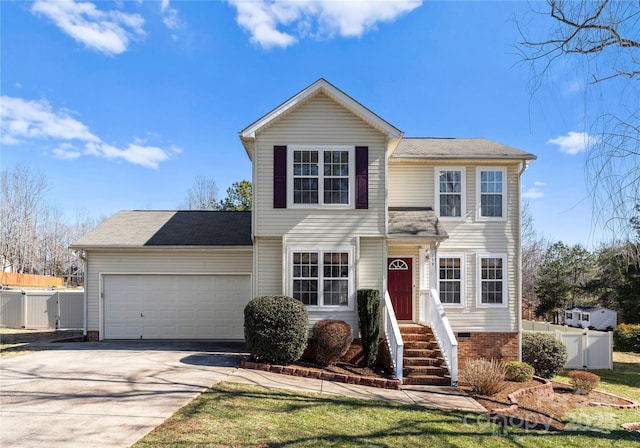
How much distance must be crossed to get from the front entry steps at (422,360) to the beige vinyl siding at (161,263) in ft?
19.2

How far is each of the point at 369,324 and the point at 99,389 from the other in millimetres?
6261

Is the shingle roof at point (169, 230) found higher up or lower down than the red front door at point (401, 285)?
higher up

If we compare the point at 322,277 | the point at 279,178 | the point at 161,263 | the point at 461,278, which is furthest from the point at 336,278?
the point at 161,263

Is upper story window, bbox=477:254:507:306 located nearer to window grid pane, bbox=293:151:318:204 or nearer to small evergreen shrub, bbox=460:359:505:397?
small evergreen shrub, bbox=460:359:505:397

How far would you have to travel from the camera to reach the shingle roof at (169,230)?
13586 millimetres

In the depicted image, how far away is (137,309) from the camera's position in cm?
1362

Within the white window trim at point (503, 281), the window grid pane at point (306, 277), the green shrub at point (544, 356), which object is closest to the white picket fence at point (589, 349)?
the green shrub at point (544, 356)

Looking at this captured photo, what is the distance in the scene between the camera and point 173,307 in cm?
1366

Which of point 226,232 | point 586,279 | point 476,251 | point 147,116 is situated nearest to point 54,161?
point 147,116

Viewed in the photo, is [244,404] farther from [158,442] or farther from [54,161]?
[54,161]

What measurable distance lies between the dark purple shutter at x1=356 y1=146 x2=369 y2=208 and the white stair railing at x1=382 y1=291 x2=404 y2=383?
8.89 feet

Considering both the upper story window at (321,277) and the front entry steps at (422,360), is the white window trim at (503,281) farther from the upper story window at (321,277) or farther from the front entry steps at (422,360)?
the upper story window at (321,277)

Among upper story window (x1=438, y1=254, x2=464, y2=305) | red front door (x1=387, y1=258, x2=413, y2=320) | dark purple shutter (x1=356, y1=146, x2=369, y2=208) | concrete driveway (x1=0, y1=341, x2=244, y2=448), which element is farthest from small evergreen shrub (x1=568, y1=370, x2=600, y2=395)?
concrete driveway (x1=0, y1=341, x2=244, y2=448)

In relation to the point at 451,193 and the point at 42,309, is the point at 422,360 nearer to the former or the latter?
the point at 451,193
